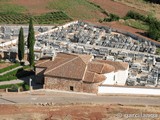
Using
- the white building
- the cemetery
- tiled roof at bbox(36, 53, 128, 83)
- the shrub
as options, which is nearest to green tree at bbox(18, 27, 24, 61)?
the cemetery

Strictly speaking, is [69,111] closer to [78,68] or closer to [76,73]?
[76,73]

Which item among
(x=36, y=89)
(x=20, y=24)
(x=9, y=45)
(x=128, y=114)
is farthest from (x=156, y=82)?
(x=20, y=24)

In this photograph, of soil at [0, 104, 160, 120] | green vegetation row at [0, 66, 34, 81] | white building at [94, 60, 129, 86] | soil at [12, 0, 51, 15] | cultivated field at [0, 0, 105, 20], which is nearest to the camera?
soil at [0, 104, 160, 120]

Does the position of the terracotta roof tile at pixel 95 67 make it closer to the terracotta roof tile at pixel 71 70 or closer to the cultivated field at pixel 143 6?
the terracotta roof tile at pixel 71 70

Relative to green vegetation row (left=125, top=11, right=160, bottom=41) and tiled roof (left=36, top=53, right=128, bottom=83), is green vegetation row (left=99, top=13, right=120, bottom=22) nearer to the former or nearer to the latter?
green vegetation row (left=125, top=11, right=160, bottom=41)

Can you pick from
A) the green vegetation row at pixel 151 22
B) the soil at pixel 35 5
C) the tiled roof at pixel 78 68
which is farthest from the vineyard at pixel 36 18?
the tiled roof at pixel 78 68
